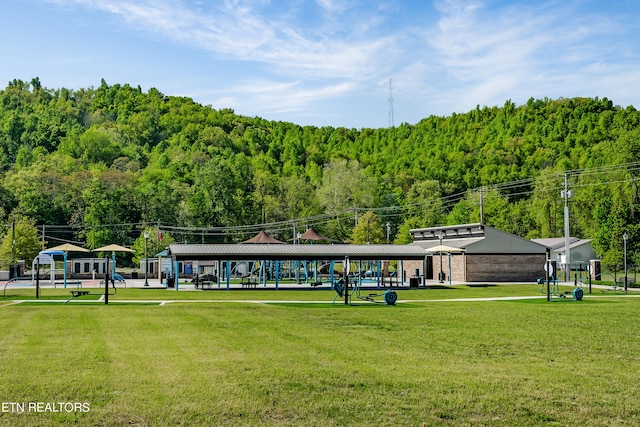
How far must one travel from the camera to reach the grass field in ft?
34.4

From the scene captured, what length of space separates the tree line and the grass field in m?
49.9

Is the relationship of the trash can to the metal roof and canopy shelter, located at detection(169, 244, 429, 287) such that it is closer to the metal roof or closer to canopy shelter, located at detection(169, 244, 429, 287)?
canopy shelter, located at detection(169, 244, 429, 287)

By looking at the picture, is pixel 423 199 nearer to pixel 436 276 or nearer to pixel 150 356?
pixel 436 276

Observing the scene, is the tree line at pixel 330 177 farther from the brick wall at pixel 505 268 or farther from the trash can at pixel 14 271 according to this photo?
the trash can at pixel 14 271

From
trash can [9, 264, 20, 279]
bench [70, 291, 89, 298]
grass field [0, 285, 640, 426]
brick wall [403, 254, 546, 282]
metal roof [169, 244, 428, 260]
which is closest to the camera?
grass field [0, 285, 640, 426]

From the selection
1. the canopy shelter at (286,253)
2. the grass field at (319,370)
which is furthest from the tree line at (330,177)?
the grass field at (319,370)

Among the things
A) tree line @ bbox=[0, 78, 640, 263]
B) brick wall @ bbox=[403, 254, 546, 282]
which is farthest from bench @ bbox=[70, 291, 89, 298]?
tree line @ bbox=[0, 78, 640, 263]

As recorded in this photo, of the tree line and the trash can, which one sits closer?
the trash can

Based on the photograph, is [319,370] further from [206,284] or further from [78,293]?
[206,284]

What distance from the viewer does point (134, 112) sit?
491 feet

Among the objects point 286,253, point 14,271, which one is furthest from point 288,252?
point 14,271

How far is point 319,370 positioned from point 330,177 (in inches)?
3826

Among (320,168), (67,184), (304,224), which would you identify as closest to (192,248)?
(304,224)

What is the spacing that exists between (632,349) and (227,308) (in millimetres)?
16286
